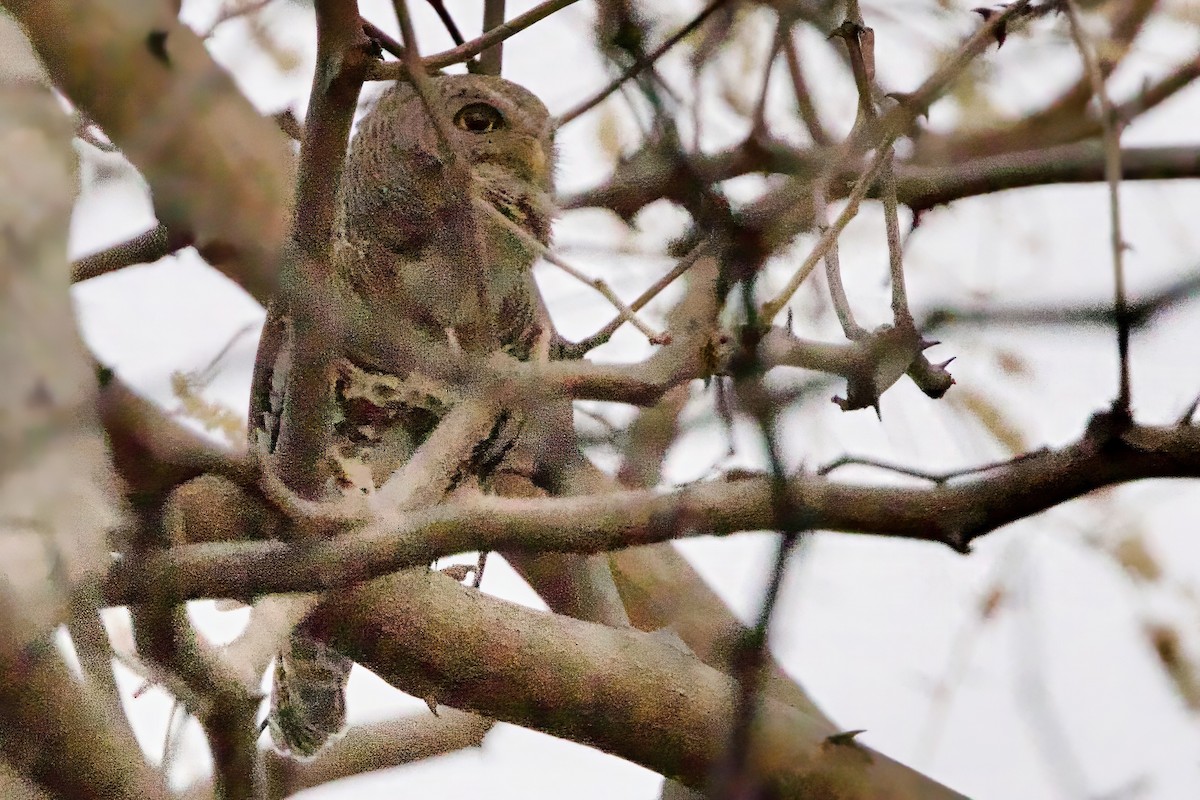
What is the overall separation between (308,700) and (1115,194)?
54.9 inches

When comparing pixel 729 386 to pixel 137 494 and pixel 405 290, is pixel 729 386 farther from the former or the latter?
pixel 405 290

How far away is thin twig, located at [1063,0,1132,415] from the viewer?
73cm

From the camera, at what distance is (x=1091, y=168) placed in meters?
1.59

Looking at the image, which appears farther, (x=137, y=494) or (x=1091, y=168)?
(x=1091, y=168)

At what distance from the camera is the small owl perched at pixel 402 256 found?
159 centimetres

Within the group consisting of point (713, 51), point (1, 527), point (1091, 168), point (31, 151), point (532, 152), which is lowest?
point (1, 527)

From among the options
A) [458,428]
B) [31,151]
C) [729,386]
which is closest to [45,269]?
[31,151]

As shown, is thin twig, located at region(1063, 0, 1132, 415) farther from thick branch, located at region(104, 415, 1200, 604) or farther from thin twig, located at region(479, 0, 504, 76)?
thin twig, located at region(479, 0, 504, 76)

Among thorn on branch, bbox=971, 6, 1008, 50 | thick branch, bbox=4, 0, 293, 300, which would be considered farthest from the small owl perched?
thorn on branch, bbox=971, 6, 1008, 50

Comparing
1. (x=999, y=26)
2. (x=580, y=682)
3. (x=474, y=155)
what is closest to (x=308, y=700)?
(x=580, y=682)

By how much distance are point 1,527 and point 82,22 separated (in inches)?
43.1

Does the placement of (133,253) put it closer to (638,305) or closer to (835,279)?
(638,305)

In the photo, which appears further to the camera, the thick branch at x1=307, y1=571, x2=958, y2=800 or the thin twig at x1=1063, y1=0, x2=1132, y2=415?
the thick branch at x1=307, y1=571, x2=958, y2=800

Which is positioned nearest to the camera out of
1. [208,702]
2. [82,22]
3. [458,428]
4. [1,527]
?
[1,527]
